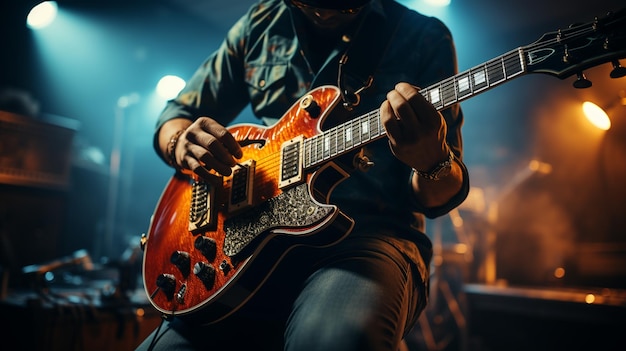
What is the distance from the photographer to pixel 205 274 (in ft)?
4.78

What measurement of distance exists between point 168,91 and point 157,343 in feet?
18.5

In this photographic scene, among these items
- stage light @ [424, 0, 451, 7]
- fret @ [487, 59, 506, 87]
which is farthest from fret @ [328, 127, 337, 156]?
stage light @ [424, 0, 451, 7]

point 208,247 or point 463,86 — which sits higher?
point 463,86

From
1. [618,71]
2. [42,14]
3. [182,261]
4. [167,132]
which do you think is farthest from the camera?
[42,14]

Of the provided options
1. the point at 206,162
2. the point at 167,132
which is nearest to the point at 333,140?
the point at 206,162

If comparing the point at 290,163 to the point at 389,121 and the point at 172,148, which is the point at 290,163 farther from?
the point at 172,148

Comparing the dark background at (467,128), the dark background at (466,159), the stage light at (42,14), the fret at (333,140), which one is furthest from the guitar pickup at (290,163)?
the stage light at (42,14)

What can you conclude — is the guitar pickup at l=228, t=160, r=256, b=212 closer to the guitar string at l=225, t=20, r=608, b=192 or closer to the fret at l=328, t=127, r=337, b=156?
the guitar string at l=225, t=20, r=608, b=192

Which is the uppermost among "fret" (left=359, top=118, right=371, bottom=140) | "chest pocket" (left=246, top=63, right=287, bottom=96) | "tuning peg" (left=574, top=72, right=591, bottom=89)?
"chest pocket" (left=246, top=63, right=287, bottom=96)

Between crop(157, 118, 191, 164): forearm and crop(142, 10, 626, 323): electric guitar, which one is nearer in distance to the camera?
crop(142, 10, 626, 323): electric guitar

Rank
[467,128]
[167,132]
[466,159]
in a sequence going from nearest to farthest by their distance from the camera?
[167,132] → [467,128] → [466,159]

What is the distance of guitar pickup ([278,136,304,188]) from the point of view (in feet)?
4.69

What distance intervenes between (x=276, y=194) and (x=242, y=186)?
175 mm

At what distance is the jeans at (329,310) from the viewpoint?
1081 millimetres
